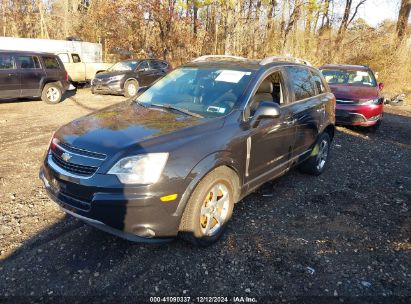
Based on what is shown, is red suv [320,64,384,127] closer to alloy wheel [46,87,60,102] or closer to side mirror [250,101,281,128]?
side mirror [250,101,281,128]

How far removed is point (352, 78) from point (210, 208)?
868 centimetres

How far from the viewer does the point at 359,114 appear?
873cm

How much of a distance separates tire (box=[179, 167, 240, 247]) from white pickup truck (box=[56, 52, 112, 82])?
563 inches

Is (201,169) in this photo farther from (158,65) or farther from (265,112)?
(158,65)

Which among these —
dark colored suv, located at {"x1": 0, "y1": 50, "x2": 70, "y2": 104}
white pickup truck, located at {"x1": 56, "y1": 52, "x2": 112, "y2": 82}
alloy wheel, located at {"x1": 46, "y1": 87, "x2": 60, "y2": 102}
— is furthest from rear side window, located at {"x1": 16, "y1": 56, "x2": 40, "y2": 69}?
white pickup truck, located at {"x1": 56, "y1": 52, "x2": 112, "y2": 82}

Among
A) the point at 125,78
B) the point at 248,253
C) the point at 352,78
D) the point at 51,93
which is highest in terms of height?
the point at 352,78

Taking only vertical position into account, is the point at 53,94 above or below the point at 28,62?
below

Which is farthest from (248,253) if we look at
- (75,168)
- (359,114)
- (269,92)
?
(359,114)

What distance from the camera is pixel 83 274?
2.97 meters

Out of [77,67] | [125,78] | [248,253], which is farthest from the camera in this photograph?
[77,67]

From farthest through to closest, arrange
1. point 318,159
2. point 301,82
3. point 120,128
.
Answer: point 318,159, point 301,82, point 120,128

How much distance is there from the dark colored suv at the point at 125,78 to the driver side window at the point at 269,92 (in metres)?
10.3

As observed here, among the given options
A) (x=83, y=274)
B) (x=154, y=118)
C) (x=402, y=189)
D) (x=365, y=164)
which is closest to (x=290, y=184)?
(x=402, y=189)

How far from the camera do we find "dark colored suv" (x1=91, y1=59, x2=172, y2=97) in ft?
45.5
